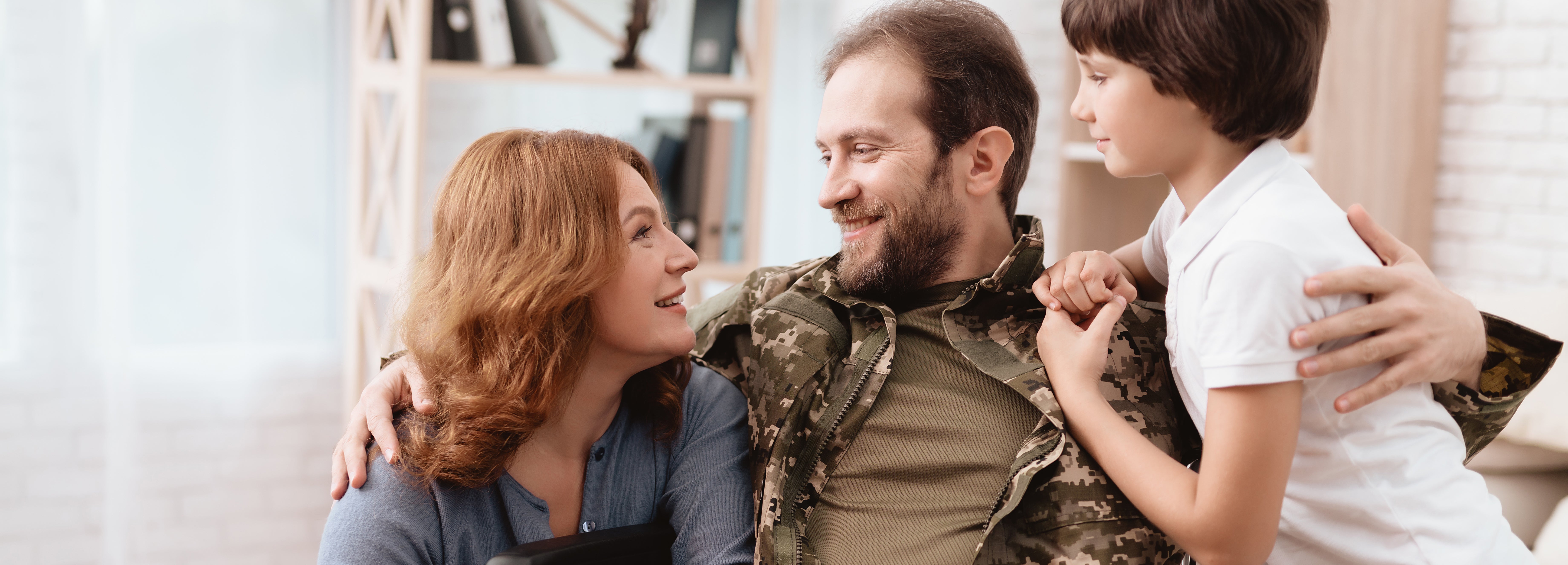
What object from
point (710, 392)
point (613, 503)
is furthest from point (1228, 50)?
point (613, 503)

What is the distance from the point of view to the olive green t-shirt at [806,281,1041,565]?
1.36m

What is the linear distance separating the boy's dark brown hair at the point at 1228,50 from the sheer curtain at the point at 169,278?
221cm

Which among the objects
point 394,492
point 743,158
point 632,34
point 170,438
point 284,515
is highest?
point 632,34

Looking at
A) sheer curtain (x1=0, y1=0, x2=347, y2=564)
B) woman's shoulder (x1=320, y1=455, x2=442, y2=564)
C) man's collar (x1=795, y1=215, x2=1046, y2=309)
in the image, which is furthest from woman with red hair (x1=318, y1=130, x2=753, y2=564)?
sheer curtain (x1=0, y1=0, x2=347, y2=564)

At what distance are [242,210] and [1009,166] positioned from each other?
6.45 ft

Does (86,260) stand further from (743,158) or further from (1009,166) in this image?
(1009,166)

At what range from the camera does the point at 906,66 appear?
1.57 m

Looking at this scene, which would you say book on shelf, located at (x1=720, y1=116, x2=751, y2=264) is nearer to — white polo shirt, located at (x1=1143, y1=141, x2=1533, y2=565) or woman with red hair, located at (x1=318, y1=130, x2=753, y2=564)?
woman with red hair, located at (x1=318, y1=130, x2=753, y2=564)

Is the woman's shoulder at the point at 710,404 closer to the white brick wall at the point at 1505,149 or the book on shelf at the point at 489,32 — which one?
the book on shelf at the point at 489,32

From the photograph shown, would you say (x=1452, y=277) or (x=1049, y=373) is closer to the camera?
(x=1049, y=373)

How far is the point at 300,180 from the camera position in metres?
2.74

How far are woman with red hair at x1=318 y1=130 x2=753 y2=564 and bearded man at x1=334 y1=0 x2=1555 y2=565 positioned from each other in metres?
0.06

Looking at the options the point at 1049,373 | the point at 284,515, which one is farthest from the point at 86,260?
the point at 1049,373

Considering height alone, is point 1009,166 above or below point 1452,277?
above
